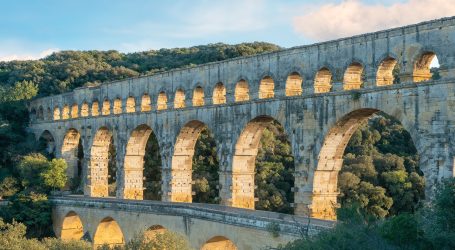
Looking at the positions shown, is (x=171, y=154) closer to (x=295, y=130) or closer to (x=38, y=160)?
(x=295, y=130)

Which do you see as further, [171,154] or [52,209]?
[52,209]

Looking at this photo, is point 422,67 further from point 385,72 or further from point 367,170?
point 367,170

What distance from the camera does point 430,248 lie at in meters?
14.3

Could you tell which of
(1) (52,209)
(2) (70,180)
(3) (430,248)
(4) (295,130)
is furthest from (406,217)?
(2) (70,180)

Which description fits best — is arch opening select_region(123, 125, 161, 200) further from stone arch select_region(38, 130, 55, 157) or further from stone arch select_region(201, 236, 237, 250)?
stone arch select_region(38, 130, 55, 157)

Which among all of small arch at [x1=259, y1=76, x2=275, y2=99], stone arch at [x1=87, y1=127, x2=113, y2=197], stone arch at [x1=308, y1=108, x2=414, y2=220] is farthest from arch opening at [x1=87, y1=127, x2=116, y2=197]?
stone arch at [x1=308, y1=108, x2=414, y2=220]

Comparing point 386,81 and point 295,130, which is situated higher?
point 386,81

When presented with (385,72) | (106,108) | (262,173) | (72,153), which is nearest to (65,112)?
(72,153)

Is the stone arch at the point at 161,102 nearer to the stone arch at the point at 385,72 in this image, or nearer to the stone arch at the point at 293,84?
the stone arch at the point at 293,84

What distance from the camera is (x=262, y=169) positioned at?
38906mm

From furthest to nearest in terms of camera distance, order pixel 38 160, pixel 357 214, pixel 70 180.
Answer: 1. pixel 70 180
2. pixel 38 160
3. pixel 357 214

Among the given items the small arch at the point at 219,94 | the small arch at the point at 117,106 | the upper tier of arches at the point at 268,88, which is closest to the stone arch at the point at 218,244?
the upper tier of arches at the point at 268,88

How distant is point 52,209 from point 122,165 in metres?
5.57

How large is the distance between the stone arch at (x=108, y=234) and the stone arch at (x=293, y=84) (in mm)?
13448
